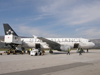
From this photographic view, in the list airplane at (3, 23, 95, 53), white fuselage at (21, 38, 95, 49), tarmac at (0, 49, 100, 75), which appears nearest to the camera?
tarmac at (0, 49, 100, 75)

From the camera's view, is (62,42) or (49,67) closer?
(49,67)

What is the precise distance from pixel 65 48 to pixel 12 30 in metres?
14.1

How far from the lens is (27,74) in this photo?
20.9 ft

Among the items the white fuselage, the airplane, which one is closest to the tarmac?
the airplane

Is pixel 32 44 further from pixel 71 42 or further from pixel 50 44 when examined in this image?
pixel 71 42

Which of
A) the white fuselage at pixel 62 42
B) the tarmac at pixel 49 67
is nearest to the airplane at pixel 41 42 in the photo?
the white fuselage at pixel 62 42

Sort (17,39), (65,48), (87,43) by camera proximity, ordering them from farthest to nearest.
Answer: (87,43), (17,39), (65,48)

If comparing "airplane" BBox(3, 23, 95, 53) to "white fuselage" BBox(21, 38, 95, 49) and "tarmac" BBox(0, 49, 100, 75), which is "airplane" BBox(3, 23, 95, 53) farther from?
"tarmac" BBox(0, 49, 100, 75)

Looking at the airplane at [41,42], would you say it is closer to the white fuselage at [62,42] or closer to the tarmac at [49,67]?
the white fuselage at [62,42]

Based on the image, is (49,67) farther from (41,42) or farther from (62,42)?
(62,42)

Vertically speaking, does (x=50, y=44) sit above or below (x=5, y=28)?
below

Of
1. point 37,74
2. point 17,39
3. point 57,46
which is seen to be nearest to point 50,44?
point 57,46

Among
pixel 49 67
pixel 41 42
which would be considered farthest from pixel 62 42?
pixel 49 67

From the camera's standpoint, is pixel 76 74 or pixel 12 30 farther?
pixel 12 30
